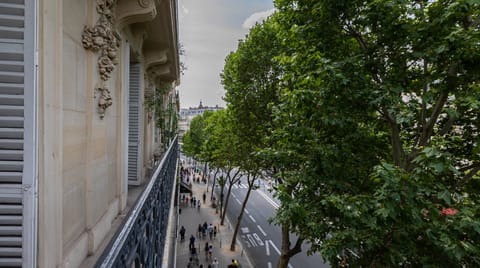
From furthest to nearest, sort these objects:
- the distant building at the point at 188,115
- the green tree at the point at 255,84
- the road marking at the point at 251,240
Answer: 1. the distant building at the point at 188,115
2. the road marking at the point at 251,240
3. the green tree at the point at 255,84

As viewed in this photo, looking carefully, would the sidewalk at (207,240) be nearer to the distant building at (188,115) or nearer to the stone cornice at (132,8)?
the stone cornice at (132,8)

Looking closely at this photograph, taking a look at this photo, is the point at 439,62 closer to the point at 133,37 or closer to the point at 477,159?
the point at 477,159

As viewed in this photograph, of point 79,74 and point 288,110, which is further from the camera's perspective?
point 288,110

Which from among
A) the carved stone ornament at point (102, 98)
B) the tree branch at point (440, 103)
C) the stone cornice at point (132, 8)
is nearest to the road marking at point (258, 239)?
the tree branch at point (440, 103)

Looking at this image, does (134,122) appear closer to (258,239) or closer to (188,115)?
(258,239)

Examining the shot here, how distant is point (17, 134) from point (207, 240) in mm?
19841

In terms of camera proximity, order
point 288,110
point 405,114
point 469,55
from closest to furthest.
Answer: point 469,55, point 405,114, point 288,110

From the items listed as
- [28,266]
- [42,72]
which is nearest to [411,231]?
[28,266]

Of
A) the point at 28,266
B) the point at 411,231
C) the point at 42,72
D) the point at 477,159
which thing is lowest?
the point at 411,231

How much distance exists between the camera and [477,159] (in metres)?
4.88

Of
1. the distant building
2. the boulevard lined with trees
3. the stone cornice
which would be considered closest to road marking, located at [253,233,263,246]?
the boulevard lined with trees

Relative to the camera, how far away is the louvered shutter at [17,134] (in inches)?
78.5

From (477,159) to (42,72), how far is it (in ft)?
21.8

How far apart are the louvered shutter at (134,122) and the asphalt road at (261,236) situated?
5905 millimetres
